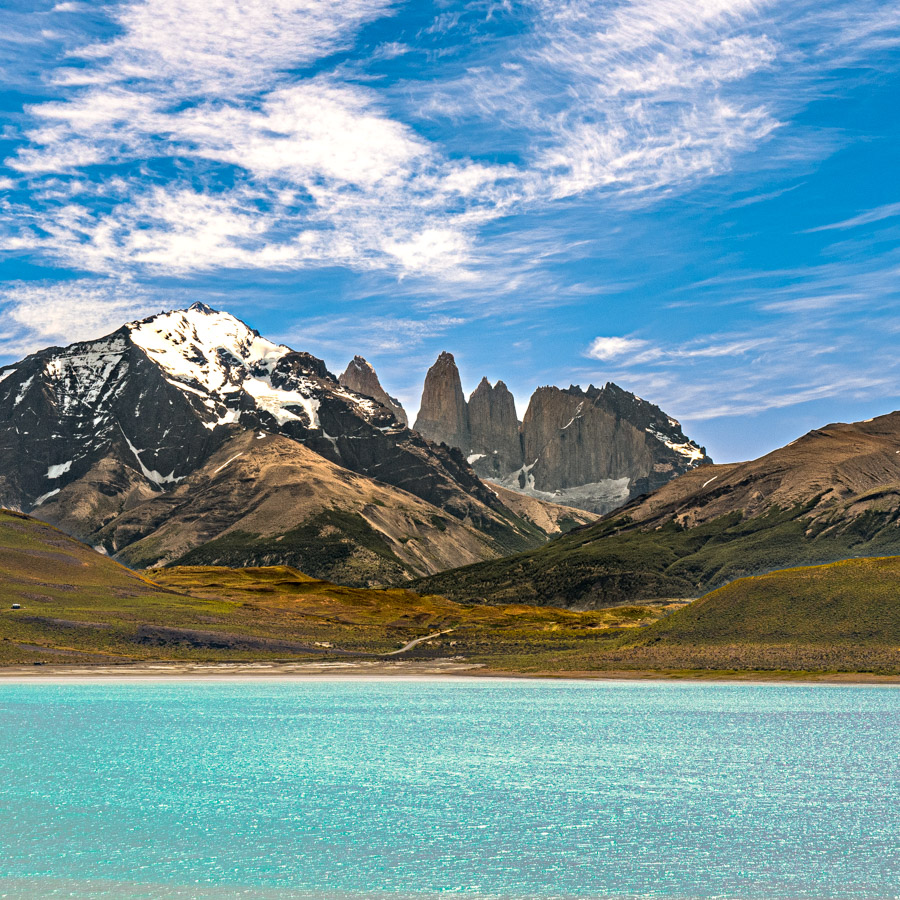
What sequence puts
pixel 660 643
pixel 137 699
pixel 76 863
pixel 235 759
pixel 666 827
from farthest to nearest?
pixel 660 643
pixel 137 699
pixel 235 759
pixel 666 827
pixel 76 863

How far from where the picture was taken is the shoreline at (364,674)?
348 feet

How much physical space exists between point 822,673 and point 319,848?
87946mm

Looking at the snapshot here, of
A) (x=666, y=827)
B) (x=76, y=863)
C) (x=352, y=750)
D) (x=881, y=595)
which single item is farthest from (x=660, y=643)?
(x=76, y=863)

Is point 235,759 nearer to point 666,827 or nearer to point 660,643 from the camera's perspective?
point 666,827

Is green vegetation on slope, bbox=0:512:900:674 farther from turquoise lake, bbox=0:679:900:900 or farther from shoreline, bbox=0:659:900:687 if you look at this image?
turquoise lake, bbox=0:679:900:900

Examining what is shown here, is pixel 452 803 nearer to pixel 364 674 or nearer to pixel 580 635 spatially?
pixel 364 674

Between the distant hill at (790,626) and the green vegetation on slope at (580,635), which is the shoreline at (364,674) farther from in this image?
the distant hill at (790,626)

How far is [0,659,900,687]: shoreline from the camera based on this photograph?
106 meters

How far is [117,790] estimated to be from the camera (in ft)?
149

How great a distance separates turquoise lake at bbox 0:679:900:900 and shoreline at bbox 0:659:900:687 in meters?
27.7

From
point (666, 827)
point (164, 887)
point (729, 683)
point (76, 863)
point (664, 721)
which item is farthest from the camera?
point (729, 683)

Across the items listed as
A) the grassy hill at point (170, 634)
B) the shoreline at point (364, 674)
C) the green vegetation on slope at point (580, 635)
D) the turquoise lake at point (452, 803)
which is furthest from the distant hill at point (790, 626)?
the turquoise lake at point (452, 803)

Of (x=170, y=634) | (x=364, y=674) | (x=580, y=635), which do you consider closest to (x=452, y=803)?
(x=364, y=674)

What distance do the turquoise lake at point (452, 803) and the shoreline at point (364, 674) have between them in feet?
91.0
